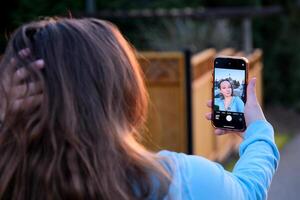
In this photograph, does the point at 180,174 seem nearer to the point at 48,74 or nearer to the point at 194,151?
the point at 48,74

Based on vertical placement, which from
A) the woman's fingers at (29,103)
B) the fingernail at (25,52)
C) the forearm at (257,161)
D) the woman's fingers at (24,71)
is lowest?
the forearm at (257,161)

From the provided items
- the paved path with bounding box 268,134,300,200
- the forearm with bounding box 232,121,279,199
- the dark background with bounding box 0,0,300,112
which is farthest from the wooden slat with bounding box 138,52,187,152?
the forearm with bounding box 232,121,279,199

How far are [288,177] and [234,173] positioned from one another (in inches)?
284

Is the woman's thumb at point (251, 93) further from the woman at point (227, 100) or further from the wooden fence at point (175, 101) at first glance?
the wooden fence at point (175, 101)

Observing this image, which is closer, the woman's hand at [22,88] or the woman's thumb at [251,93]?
the woman's hand at [22,88]

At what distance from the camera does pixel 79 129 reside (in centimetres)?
195

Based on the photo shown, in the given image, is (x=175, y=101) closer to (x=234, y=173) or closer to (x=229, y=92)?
(x=229, y=92)

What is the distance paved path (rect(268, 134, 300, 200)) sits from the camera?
26.9 feet

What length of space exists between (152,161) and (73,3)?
12.9m

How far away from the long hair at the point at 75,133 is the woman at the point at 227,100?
51cm

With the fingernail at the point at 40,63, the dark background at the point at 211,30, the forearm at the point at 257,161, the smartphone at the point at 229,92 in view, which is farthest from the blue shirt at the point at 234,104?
the dark background at the point at 211,30

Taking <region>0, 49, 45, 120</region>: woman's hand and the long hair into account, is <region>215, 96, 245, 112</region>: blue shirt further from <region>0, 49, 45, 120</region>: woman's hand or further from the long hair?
<region>0, 49, 45, 120</region>: woman's hand

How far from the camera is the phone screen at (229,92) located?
96.3 inches

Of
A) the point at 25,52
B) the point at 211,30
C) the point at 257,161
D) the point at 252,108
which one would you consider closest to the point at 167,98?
the point at 211,30
